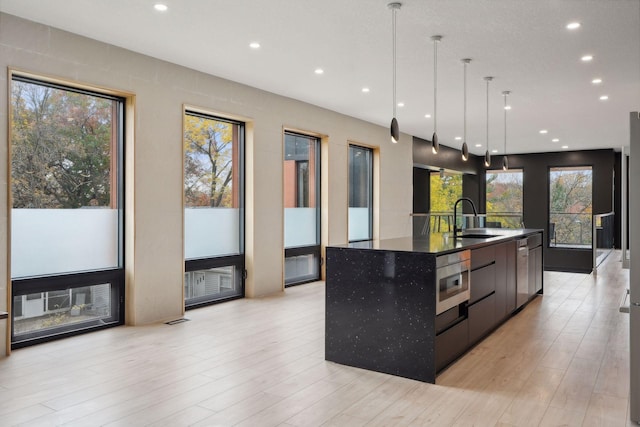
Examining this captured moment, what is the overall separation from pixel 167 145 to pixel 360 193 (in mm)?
4330

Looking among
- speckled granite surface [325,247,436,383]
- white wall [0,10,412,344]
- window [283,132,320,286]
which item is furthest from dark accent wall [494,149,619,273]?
speckled granite surface [325,247,436,383]

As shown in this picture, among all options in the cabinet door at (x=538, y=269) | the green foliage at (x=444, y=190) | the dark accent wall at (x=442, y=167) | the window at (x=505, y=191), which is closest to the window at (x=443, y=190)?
the green foliage at (x=444, y=190)

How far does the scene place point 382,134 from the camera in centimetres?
927

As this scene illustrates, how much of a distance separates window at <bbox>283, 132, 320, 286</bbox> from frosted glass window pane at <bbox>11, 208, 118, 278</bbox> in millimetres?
2897

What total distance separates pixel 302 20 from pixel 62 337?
11.8 feet

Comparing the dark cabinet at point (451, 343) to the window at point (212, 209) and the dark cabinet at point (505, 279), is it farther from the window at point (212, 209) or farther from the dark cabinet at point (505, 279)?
the window at point (212, 209)

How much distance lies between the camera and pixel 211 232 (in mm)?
6105

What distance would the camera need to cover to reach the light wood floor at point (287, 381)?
2805 mm

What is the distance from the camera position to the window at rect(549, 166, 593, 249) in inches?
497

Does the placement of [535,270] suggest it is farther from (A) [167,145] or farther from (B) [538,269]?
(A) [167,145]

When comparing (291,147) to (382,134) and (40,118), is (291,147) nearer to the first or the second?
(382,134)

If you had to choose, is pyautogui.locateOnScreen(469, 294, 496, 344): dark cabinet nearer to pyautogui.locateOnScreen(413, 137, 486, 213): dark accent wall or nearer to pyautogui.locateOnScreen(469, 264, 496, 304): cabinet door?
pyautogui.locateOnScreen(469, 264, 496, 304): cabinet door

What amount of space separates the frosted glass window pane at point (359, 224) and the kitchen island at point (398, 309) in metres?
4.55

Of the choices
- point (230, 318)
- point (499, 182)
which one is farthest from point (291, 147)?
point (499, 182)
